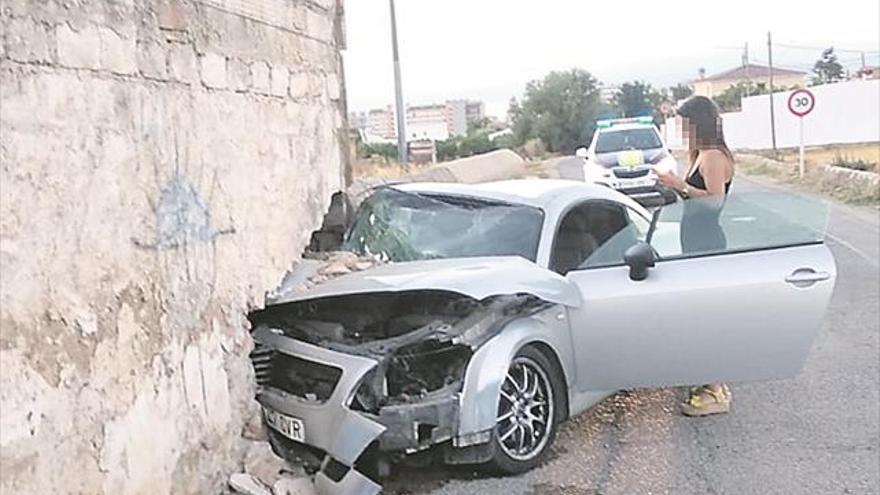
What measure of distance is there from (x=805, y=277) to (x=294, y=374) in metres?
2.72

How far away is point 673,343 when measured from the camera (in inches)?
215

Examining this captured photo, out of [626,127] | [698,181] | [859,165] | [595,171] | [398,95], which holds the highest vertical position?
[398,95]

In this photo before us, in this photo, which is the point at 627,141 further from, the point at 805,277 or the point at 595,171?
the point at 805,277

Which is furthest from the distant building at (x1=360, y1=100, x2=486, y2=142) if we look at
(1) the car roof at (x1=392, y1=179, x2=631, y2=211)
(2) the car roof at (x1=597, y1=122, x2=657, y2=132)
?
(1) the car roof at (x1=392, y1=179, x2=631, y2=211)

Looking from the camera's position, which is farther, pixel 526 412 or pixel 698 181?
pixel 698 181

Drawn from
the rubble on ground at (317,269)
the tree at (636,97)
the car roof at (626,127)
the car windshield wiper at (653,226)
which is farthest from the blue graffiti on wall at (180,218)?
the tree at (636,97)

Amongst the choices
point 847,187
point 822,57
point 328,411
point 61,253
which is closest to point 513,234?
point 328,411

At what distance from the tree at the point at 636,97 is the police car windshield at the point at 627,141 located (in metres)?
46.2

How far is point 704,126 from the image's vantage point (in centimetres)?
606

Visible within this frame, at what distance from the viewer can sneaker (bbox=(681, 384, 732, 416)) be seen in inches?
237

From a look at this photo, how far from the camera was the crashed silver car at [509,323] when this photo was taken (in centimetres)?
493

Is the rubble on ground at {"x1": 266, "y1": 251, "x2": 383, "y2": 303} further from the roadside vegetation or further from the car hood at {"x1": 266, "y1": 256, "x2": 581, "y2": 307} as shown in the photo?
the roadside vegetation

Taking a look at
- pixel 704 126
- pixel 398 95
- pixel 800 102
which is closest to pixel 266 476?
pixel 704 126

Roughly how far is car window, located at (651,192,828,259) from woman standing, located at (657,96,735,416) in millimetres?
11
